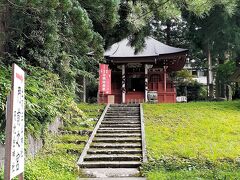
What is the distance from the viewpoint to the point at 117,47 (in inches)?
854

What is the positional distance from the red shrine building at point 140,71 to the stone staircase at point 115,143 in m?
5.21

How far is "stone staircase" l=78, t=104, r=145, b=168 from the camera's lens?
9609 millimetres

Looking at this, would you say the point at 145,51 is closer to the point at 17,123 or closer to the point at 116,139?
the point at 116,139

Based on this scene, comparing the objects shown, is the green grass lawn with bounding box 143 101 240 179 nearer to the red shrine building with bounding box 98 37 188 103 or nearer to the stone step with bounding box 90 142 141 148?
the stone step with bounding box 90 142 141 148

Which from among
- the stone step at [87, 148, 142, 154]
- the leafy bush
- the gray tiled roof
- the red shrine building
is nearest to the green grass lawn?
the stone step at [87, 148, 142, 154]

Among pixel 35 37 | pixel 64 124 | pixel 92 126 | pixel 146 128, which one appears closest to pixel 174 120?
pixel 146 128

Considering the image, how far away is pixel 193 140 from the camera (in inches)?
439

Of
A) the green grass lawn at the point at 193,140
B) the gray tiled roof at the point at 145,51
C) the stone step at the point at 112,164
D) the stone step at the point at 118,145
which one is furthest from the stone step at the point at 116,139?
the gray tiled roof at the point at 145,51

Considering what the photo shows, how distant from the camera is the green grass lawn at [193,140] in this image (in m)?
8.65

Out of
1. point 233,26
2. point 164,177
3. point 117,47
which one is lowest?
point 164,177

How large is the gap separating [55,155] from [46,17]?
3966 millimetres

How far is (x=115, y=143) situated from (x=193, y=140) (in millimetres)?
2522

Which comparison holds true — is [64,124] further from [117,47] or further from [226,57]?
[226,57]

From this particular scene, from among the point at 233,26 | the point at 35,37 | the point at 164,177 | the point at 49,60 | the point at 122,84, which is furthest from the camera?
the point at 233,26
